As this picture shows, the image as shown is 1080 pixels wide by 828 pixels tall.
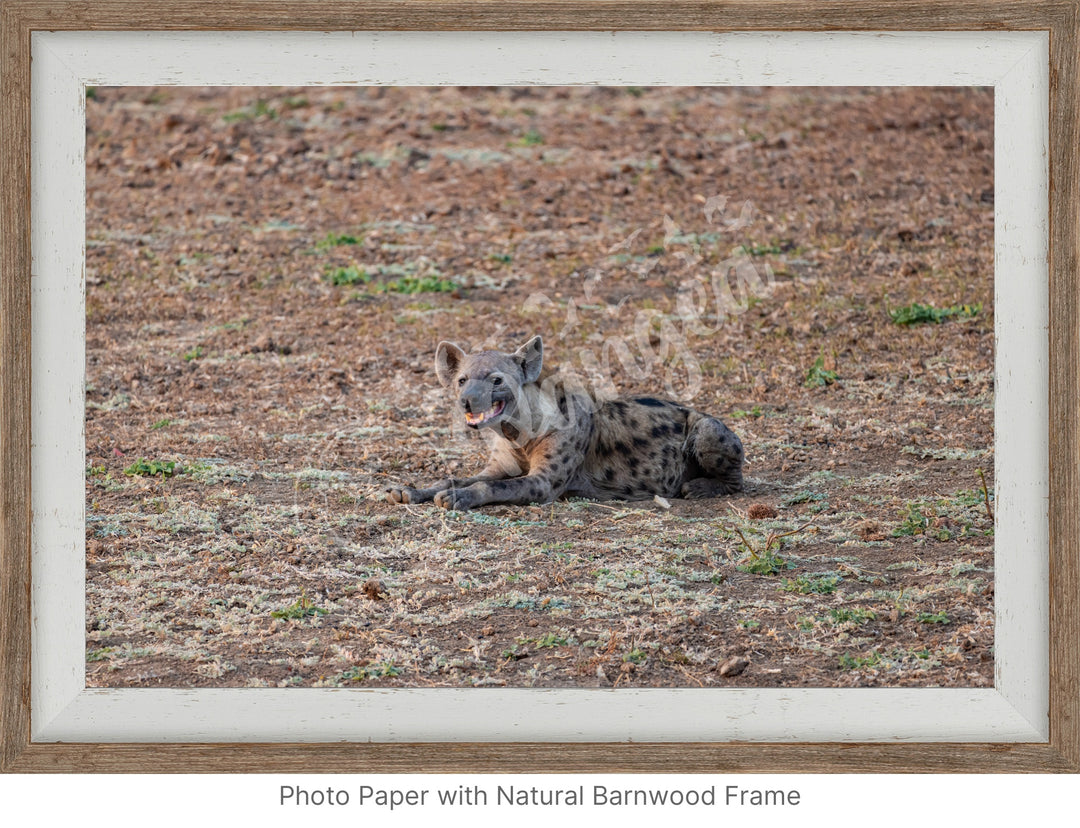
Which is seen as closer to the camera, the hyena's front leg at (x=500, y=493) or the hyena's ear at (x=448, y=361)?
the hyena's front leg at (x=500, y=493)

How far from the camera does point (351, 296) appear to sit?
10.3 m

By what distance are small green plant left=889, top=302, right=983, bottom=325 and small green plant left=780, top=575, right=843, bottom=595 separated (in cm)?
419

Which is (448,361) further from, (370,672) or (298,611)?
(370,672)

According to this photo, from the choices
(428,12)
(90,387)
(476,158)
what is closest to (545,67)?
(428,12)

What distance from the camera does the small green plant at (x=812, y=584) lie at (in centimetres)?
555

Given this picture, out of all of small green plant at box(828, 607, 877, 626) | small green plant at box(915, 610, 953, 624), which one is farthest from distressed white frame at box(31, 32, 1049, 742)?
small green plant at box(828, 607, 877, 626)

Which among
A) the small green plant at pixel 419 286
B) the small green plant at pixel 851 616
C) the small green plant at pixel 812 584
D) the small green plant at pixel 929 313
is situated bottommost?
the small green plant at pixel 851 616

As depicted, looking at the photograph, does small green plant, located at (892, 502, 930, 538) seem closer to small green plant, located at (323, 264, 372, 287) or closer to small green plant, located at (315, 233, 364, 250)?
small green plant, located at (323, 264, 372, 287)

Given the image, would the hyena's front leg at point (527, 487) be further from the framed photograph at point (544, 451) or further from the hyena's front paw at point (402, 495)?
the hyena's front paw at point (402, 495)

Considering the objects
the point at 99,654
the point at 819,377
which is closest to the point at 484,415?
the point at 99,654

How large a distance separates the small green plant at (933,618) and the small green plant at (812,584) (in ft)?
1.42

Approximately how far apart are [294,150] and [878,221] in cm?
597

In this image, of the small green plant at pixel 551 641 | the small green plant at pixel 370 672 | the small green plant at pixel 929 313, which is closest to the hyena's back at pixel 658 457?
the small green plant at pixel 551 641

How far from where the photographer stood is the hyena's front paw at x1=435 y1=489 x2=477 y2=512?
6.59 metres
